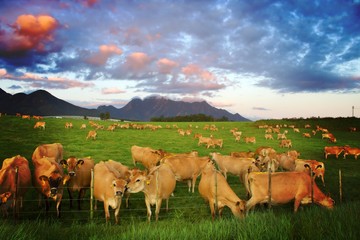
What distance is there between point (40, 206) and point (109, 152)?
58.7 feet

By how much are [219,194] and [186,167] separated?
597 centimetres

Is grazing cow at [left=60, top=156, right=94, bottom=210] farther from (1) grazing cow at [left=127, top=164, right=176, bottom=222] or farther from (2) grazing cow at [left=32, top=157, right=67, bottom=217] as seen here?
(1) grazing cow at [left=127, top=164, right=176, bottom=222]

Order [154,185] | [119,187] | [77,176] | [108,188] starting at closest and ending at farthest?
[119,187] → [108,188] → [154,185] → [77,176]

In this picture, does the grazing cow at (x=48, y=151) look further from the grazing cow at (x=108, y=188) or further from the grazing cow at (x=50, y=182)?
the grazing cow at (x=108, y=188)

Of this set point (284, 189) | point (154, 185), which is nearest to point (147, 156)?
point (154, 185)

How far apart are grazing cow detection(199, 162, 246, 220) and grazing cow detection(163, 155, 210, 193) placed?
462 centimetres

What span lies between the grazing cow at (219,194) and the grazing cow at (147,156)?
416 inches

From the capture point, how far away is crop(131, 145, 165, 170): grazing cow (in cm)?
2348

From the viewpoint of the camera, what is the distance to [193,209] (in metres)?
14.0

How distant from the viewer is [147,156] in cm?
2453

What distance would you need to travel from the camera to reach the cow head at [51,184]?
12.1m

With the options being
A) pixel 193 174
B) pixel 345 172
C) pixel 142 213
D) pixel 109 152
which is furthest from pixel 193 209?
pixel 109 152

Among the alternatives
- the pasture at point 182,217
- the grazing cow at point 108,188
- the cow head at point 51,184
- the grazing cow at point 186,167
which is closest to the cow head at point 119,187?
the grazing cow at point 108,188

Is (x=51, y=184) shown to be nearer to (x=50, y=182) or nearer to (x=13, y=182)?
(x=50, y=182)
